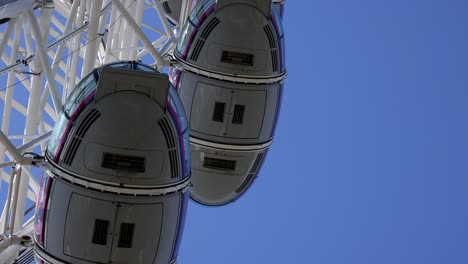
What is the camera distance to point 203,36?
51.7 feet

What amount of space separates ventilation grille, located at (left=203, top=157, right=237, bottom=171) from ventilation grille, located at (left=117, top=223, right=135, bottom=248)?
485 centimetres

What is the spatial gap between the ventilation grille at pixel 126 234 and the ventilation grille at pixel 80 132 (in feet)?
2.92

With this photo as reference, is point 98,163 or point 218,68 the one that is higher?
point 218,68

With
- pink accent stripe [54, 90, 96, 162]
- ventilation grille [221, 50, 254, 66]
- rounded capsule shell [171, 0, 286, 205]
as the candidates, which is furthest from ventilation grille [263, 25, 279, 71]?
pink accent stripe [54, 90, 96, 162]

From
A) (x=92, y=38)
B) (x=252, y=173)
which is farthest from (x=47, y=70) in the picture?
(x=252, y=173)

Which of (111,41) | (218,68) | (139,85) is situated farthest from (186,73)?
(139,85)

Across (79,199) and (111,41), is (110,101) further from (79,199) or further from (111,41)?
(111,41)

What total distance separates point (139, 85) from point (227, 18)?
15.0 feet

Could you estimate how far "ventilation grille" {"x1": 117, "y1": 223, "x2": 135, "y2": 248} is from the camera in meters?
11.2

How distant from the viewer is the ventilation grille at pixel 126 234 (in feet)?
36.7

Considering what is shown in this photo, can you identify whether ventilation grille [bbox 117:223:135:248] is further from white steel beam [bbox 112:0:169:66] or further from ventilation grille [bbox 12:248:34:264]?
white steel beam [bbox 112:0:169:66]

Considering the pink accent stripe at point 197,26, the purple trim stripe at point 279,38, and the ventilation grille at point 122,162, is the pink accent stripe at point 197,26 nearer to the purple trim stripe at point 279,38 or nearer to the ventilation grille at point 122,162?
the purple trim stripe at point 279,38

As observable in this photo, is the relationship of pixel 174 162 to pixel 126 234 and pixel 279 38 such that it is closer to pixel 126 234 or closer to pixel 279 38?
pixel 126 234

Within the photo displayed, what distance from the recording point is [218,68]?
1560cm
